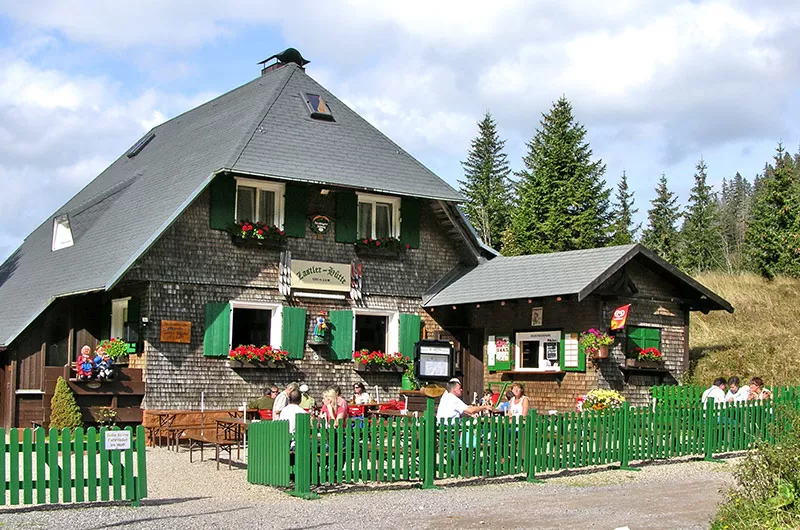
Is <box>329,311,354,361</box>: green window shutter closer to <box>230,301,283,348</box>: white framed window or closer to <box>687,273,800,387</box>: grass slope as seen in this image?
<box>230,301,283,348</box>: white framed window

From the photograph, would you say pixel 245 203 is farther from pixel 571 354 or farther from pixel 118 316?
pixel 571 354

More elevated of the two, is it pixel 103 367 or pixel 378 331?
pixel 378 331

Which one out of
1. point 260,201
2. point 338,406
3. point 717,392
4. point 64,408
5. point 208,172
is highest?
point 208,172

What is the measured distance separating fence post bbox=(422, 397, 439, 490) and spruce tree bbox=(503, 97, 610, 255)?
98.2 ft

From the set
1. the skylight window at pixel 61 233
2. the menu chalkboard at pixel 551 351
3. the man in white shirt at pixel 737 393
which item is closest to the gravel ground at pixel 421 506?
the man in white shirt at pixel 737 393

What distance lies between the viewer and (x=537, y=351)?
73.4 ft

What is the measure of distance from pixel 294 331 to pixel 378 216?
132 inches

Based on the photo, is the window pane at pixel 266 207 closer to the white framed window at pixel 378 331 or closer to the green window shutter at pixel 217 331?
the green window shutter at pixel 217 331

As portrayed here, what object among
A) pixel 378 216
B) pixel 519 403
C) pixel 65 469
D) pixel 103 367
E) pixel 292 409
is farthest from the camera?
pixel 378 216

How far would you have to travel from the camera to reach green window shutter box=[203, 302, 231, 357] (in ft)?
69.1

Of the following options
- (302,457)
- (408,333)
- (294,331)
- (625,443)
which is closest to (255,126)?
(294,331)

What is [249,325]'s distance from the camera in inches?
Result: 888

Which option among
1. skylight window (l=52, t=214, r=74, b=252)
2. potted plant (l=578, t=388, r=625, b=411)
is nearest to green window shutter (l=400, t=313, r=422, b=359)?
potted plant (l=578, t=388, r=625, b=411)

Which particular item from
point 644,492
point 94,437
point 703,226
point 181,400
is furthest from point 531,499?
point 703,226
